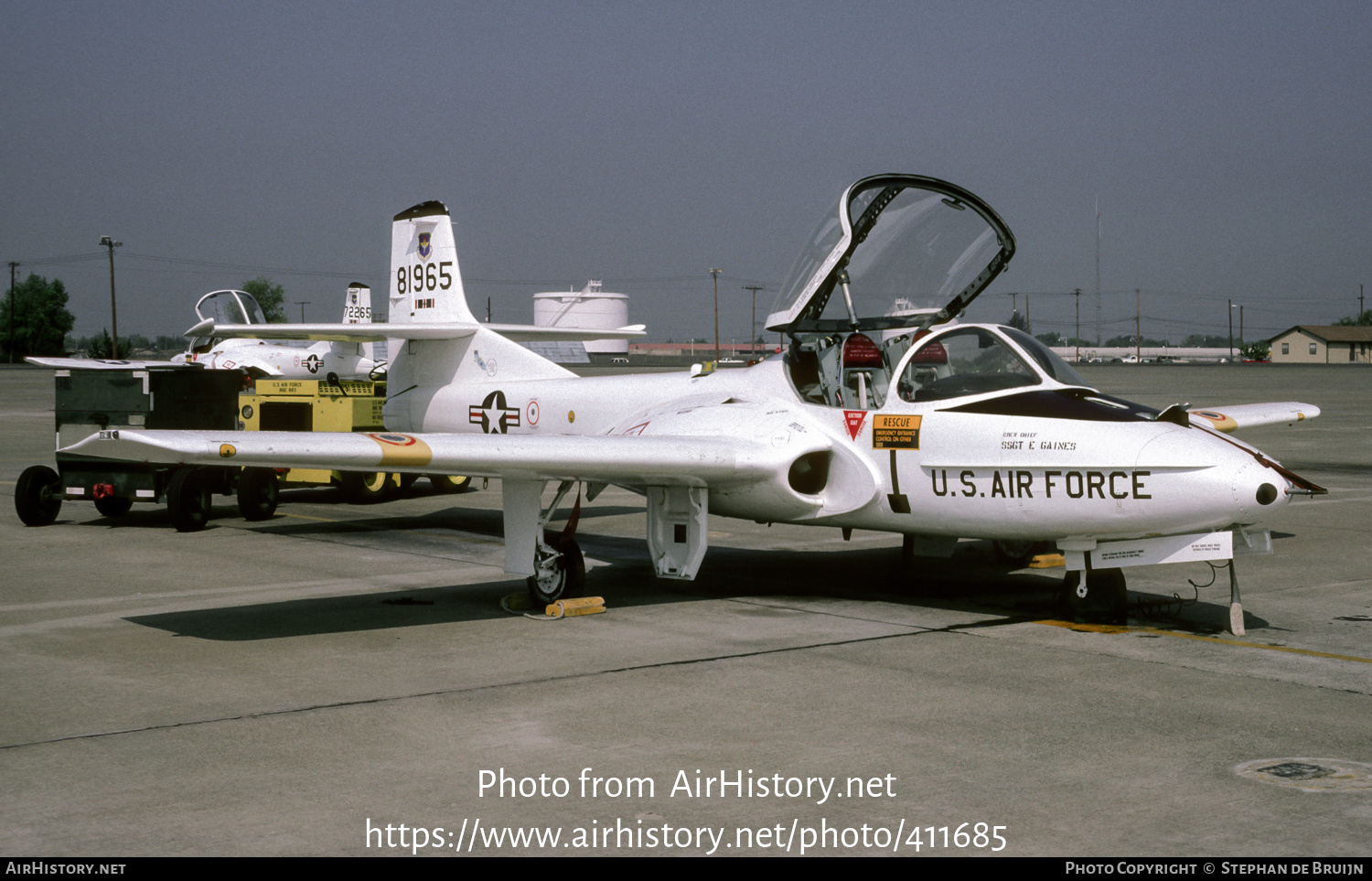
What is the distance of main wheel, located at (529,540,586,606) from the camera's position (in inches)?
391

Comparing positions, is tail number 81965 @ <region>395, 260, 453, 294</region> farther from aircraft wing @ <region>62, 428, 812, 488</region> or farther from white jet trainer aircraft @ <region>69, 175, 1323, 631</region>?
aircraft wing @ <region>62, 428, 812, 488</region>

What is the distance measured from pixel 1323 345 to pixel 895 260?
14362 centimetres

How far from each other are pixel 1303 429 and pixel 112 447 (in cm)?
3105

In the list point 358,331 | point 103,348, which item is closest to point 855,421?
point 358,331

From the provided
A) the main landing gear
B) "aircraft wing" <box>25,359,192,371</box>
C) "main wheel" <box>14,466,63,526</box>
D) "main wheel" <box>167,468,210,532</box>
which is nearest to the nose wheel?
the main landing gear

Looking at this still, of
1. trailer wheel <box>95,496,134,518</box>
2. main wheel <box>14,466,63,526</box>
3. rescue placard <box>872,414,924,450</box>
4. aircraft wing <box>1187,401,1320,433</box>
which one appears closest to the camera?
rescue placard <box>872,414,924,450</box>

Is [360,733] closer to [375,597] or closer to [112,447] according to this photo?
[112,447]

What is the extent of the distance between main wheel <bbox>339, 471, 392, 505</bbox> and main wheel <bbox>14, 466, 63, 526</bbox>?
3.89m

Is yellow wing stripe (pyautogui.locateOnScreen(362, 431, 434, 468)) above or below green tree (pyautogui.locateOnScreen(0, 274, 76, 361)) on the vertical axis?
below

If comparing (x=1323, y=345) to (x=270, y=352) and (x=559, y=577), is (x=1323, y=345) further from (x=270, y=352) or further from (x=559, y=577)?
(x=559, y=577)

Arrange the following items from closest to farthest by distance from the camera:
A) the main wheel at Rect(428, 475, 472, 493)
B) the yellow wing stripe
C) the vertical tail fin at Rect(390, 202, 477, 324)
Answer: the yellow wing stripe → the vertical tail fin at Rect(390, 202, 477, 324) → the main wheel at Rect(428, 475, 472, 493)

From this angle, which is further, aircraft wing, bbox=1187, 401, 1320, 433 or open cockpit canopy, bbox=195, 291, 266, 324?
open cockpit canopy, bbox=195, 291, 266, 324

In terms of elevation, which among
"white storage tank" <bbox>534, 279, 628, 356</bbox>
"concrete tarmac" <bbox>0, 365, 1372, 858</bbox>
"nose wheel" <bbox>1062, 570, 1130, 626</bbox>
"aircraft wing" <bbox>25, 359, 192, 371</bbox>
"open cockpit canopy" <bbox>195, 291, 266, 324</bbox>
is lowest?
"concrete tarmac" <bbox>0, 365, 1372, 858</bbox>

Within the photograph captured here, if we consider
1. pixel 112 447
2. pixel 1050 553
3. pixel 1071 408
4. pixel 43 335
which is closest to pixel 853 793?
pixel 1071 408
